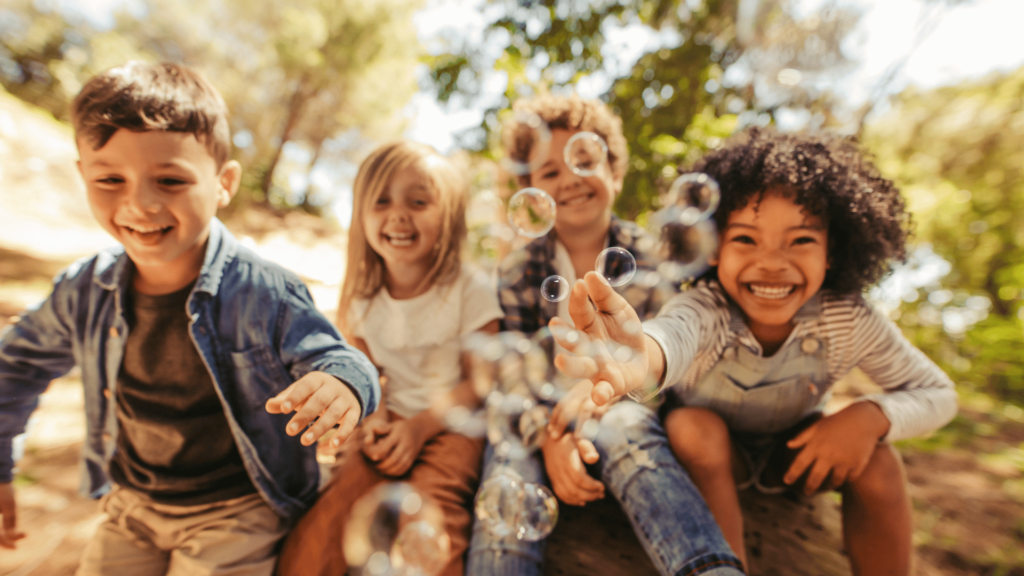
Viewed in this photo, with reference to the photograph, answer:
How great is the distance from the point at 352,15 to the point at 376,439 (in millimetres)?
14658

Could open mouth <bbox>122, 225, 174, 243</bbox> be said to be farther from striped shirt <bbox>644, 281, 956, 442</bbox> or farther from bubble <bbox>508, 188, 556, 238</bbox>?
striped shirt <bbox>644, 281, 956, 442</bbox>

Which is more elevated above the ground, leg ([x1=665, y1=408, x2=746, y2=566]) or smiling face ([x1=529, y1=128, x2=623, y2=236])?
smiling face ([x1=529, y1=128, x2=623, y2=236])

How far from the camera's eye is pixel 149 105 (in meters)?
1.35

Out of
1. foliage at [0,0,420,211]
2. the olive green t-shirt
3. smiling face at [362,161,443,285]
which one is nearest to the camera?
the olive green t-shirt

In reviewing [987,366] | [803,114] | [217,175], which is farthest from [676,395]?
[987,366]

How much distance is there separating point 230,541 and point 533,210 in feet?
5.63

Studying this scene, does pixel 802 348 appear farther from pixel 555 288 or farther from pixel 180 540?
pixel 180 540

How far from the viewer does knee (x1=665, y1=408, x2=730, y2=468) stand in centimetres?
150

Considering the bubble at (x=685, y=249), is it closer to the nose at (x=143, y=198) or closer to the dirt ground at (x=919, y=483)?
the dirt ground at (x=919, y=483)

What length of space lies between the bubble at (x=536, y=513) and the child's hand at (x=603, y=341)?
72 centimetres

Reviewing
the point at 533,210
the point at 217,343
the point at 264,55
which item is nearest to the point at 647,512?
the point at 533,210

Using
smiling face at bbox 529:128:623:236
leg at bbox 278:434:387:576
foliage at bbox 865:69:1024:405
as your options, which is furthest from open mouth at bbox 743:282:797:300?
foliage at bbox 865:69:1024:405

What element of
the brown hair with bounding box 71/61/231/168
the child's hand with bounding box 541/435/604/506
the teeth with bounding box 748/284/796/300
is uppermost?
the brown hair with bounding box 71/61/231/168

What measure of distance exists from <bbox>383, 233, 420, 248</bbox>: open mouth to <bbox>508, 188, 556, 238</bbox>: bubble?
1.60ft
